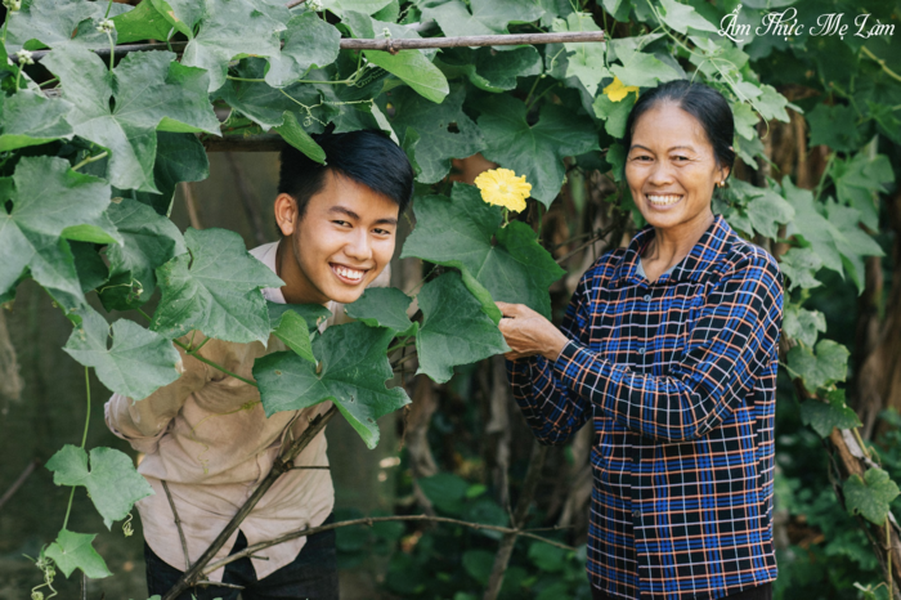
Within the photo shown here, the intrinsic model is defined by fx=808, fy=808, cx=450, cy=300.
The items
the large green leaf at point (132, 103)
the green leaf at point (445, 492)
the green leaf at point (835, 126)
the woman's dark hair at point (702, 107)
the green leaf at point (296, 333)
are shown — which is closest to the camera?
the large green leaf at point (132, 103)

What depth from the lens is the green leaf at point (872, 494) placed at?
207cm

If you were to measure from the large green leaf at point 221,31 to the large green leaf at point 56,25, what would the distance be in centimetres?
10

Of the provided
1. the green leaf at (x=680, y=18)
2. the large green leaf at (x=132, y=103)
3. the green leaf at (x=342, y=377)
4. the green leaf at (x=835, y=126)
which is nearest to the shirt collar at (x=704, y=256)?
the green leaf at (x=680, y=18)

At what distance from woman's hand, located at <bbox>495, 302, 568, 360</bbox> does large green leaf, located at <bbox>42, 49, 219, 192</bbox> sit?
756 millimetres

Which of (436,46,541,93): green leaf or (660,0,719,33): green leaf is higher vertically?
(660,0,719,33): green leaf

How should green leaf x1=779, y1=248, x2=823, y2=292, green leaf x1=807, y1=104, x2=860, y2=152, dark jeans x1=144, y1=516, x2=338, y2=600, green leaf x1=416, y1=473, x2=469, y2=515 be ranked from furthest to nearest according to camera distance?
green leaf x1=416, y1=473, x2=469, y2=515 < green leaf x1=807, y1=104, x2=860, y2=152 < green leaf x1=779, y1=248, x2=823, y2=292 < dark jeans x1=144, y1=516, x2=338, y2=600

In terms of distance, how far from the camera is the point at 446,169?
62.6 inches

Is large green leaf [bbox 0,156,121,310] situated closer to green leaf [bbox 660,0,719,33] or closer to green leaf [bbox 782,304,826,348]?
green leaf [bbox 660,0,719,33]

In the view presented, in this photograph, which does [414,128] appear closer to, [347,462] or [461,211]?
[461,211]

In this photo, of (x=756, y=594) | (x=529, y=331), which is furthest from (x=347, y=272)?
(x=756, y=594)

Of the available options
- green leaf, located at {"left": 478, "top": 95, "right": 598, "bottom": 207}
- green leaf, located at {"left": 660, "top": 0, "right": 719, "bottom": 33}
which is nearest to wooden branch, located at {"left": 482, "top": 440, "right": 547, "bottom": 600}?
green leaf, located at {"left": 478, "top": 95, "right": 598, "bottom": 207}

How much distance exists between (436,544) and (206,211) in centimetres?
174

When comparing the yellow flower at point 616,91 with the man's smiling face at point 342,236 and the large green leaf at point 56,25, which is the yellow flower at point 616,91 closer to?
the man's smiling face at point 342,236

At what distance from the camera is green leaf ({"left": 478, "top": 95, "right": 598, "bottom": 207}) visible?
1.67m
